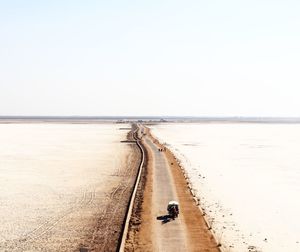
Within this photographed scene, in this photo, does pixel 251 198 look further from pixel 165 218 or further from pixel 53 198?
pixel 53 198

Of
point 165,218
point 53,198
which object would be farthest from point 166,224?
point 53,198

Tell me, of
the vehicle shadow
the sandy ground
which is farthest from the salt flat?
the vehicle shadow

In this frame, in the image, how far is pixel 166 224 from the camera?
25.8m

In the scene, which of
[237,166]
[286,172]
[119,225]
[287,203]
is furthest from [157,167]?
[119,225]

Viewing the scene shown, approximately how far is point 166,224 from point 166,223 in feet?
0.77

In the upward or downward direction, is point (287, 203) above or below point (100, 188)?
below

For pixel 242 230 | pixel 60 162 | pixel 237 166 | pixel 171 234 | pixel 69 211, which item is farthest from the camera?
pixel 60 162

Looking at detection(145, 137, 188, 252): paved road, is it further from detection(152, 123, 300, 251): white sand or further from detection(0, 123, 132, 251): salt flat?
detection(0, 123, 132, 251): salt flat

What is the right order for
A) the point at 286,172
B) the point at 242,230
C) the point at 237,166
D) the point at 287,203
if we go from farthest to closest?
1. the point at 237,166
2. the point at 286,172
3. the point at 287,203
4. the point at 242,230

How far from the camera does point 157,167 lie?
5169 cm

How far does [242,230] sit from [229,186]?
49.3ft

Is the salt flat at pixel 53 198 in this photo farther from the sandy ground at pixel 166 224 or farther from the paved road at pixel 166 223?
the paved road at pixel 166 223

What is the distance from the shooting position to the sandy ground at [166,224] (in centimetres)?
2217

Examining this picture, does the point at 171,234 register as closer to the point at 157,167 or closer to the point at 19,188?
the point at 19,188
